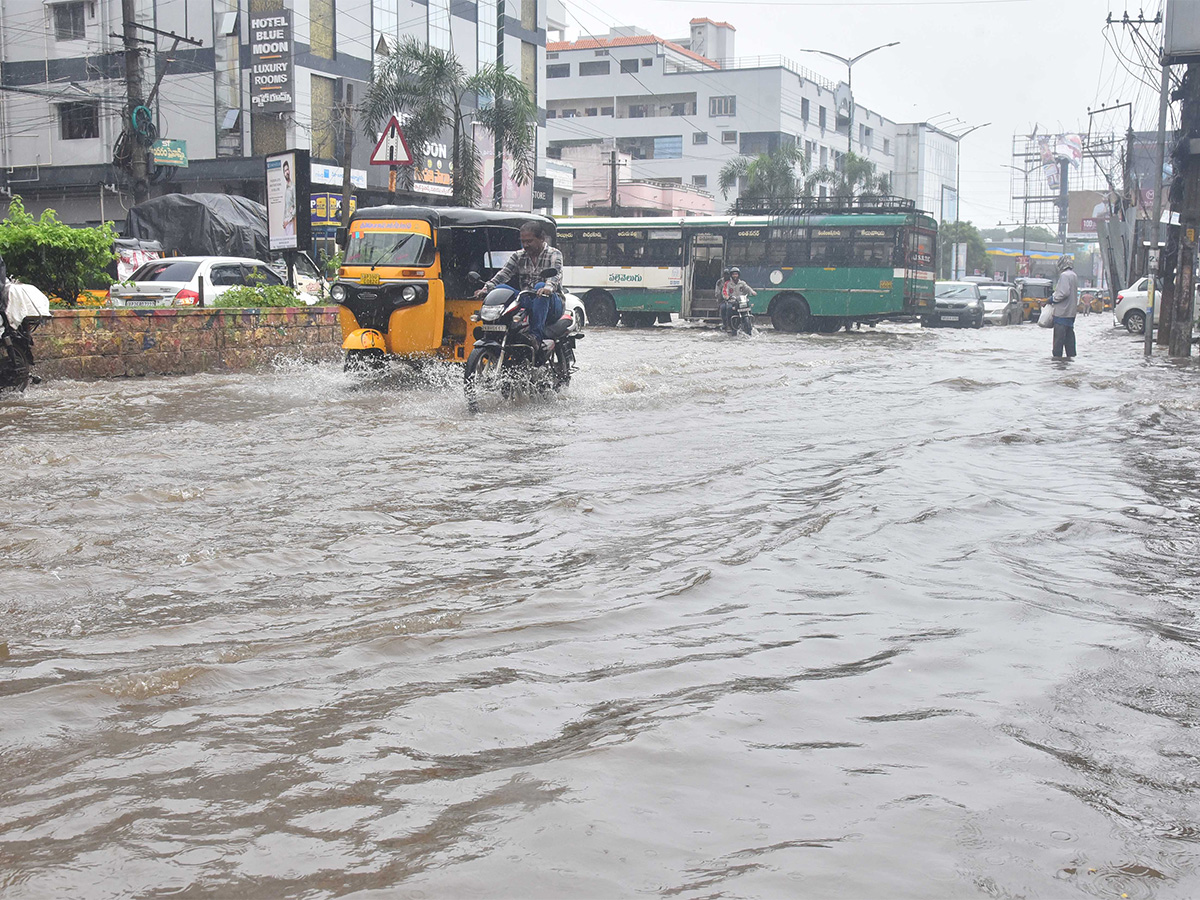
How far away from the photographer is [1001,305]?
127 ft

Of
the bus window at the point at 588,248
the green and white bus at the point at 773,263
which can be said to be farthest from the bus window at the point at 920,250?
the bus window at the point at 588,248

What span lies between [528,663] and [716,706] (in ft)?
2.21

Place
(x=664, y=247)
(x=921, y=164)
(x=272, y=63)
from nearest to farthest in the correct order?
(x=664, y=247)
(x=272, y=63)
(x=921, y=164)

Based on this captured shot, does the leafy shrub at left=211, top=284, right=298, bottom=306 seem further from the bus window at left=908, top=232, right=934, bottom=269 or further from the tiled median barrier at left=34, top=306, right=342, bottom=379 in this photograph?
the bus window at left=908, top=232, right=934, bottom=269

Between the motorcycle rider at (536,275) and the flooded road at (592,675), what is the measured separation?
2.64 m

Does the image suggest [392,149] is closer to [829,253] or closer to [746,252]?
[829,253]

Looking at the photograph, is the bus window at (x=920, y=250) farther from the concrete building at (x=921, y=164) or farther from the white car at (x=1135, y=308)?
the concrete building at (x=921, y=164)

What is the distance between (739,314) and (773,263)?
12.2 ft

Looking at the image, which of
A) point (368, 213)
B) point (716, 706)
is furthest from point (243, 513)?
point (368, 213)

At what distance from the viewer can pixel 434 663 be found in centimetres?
373

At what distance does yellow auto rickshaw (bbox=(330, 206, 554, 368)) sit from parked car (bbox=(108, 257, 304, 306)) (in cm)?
476

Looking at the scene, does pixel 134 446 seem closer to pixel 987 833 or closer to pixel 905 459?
pixel 905 459

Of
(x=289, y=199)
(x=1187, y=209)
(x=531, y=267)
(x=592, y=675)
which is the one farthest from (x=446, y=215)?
(x=1187, y=209)

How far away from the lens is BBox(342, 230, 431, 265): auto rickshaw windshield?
11852mm
